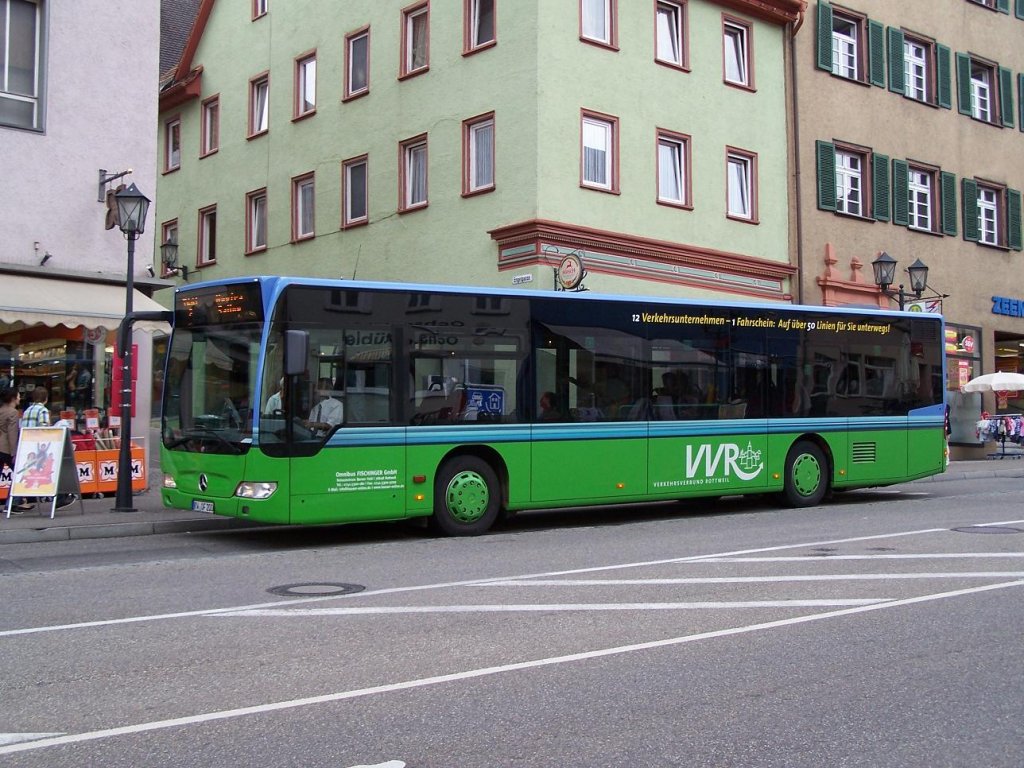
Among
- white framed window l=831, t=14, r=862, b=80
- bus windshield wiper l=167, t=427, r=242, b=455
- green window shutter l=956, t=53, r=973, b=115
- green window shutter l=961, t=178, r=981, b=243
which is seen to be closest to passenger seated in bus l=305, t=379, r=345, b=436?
bus windshield wiper l=167, t=427, r=242, b=455

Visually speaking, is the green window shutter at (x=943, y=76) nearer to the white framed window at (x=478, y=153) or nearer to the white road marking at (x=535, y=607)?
the white framed window at (x=478, y=153)

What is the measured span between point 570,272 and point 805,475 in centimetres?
657

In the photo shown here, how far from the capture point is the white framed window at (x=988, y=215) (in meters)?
33.5

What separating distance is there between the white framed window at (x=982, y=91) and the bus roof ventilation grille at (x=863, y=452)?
65.9ft

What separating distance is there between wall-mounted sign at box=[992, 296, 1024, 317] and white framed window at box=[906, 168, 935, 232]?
3.53m

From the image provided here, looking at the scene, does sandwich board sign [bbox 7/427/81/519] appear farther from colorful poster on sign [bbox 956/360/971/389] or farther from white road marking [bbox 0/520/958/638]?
colorful poster on sign [bbox 956/360/971/389]

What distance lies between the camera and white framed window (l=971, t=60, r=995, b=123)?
33.8 meters

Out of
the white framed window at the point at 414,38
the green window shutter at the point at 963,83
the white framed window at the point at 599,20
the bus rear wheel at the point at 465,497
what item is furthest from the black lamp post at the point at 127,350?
the green window shutter at the point at 963,83

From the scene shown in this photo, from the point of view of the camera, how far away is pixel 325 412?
12031 mm

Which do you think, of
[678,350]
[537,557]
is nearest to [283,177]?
[678,350]

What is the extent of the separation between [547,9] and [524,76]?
1381mm

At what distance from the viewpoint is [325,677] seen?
610cm

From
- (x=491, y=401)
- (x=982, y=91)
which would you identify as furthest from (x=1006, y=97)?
(x=491, y=401)

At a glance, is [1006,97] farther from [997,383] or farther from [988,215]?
[997,383]
